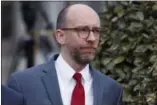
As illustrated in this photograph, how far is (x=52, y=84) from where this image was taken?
307 cm

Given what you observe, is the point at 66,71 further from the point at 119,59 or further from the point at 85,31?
the point at 119,59

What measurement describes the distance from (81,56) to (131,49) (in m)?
1.43

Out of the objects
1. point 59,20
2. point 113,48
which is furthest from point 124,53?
point 59,20

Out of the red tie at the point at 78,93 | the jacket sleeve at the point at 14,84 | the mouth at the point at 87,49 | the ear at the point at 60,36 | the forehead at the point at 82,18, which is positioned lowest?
the red tie at the point at 78,93

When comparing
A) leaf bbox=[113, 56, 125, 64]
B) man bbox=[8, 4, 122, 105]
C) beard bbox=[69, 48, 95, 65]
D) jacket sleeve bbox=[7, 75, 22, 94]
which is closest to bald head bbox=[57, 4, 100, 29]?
man bbox=[8, 4, 122, 105]

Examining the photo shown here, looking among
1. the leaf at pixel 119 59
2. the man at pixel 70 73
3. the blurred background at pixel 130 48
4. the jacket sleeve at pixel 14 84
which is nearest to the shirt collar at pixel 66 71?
the man at pixel 70 73

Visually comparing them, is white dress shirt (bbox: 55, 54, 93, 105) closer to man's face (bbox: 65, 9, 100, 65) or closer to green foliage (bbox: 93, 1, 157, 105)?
man's face (bbox: 65, 9, 100, 65)

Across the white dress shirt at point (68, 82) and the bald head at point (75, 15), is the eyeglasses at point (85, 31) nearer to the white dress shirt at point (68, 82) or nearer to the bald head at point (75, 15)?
the bald head at point (75, 15)

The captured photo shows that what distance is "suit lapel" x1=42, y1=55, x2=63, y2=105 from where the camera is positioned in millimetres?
3035

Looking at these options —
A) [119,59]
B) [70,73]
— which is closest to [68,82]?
[70,73]

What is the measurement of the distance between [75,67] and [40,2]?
2.81 metres

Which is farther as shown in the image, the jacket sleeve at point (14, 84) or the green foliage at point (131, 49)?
the green foliage at point (131, 49)

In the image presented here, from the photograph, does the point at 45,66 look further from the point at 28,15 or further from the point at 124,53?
the point at 28,15

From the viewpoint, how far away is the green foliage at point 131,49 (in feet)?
13.7
